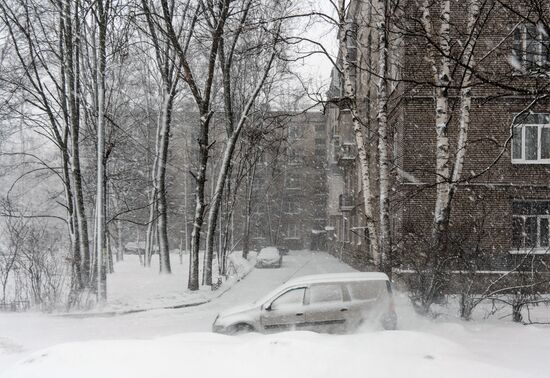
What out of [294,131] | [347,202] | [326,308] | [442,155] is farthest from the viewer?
[294,131]

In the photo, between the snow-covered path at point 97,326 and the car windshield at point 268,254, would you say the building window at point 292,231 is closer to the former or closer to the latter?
the car windshield at point 268,254

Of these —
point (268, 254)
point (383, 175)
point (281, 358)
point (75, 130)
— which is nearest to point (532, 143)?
point (383, 175)

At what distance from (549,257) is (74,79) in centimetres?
1684

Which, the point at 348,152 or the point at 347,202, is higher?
the point at 348,152

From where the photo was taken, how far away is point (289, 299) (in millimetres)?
10016

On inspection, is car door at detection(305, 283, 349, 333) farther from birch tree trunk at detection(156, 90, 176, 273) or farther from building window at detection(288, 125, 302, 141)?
building window at detection(288, 125, 302, 141)

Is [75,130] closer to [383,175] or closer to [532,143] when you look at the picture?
[383,175]

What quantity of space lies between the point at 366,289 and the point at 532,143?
37.9ft

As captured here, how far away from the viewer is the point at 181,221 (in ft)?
184

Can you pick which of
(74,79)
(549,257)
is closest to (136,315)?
(74,79)

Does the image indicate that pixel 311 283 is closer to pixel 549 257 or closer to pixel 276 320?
pixel 276 320

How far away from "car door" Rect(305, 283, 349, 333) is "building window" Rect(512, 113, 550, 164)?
11.2 metres

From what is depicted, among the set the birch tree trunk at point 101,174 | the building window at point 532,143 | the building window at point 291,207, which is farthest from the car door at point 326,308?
the building window at point 291,207

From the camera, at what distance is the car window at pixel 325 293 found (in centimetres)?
997
